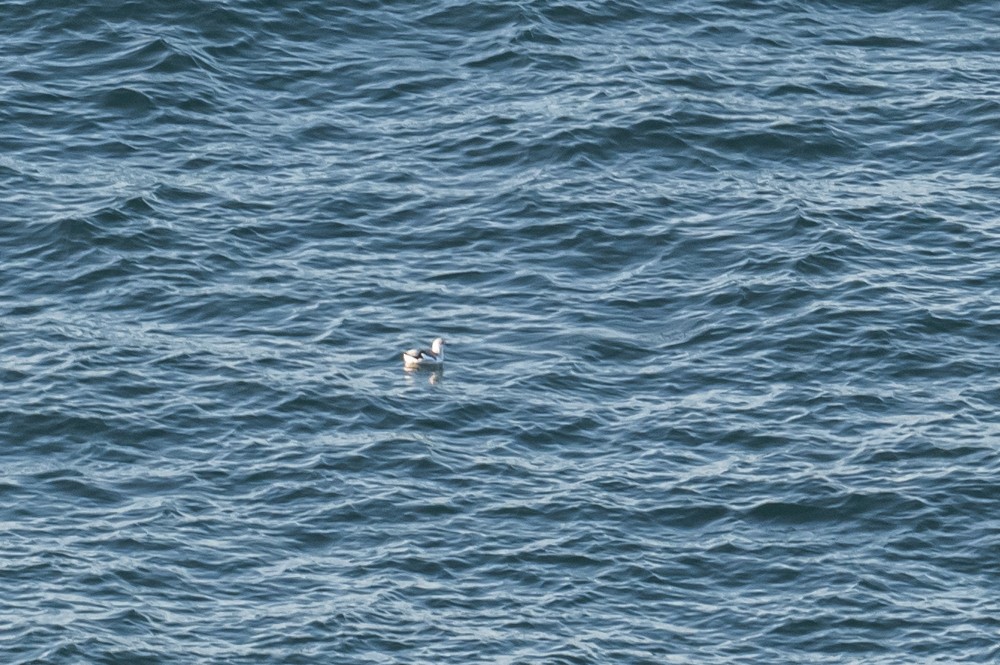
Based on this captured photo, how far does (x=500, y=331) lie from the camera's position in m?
49.4

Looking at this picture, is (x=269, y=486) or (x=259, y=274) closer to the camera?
(x=269, y=486)

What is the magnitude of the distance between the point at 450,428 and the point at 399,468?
2.03m

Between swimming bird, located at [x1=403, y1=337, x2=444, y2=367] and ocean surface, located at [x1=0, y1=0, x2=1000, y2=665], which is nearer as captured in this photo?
ocean surface, located at [x1=0, y1=0, x2=1000, y2=665]

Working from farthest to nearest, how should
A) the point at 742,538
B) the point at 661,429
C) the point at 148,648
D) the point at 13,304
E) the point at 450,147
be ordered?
the point at 450,147, the point at 13,304, the point at 661,429, the point at 742,538, the point at 148,648

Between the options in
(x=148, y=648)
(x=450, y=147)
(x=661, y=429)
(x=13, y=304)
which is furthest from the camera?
(x=450, y=147)

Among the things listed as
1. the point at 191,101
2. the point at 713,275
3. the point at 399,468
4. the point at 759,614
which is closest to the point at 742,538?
the point at 759,614

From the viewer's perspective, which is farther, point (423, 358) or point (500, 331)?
point (500, 331)

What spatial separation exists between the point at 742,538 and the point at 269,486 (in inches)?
352

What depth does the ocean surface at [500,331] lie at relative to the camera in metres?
40.3

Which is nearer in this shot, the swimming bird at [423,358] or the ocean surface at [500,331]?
the ocean surface at [500,331]

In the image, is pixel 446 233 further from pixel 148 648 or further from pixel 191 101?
pixel 148 648

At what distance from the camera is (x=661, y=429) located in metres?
45.8

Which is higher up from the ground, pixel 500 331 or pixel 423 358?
pixel 423 358

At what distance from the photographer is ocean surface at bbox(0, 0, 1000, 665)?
40281 mm
